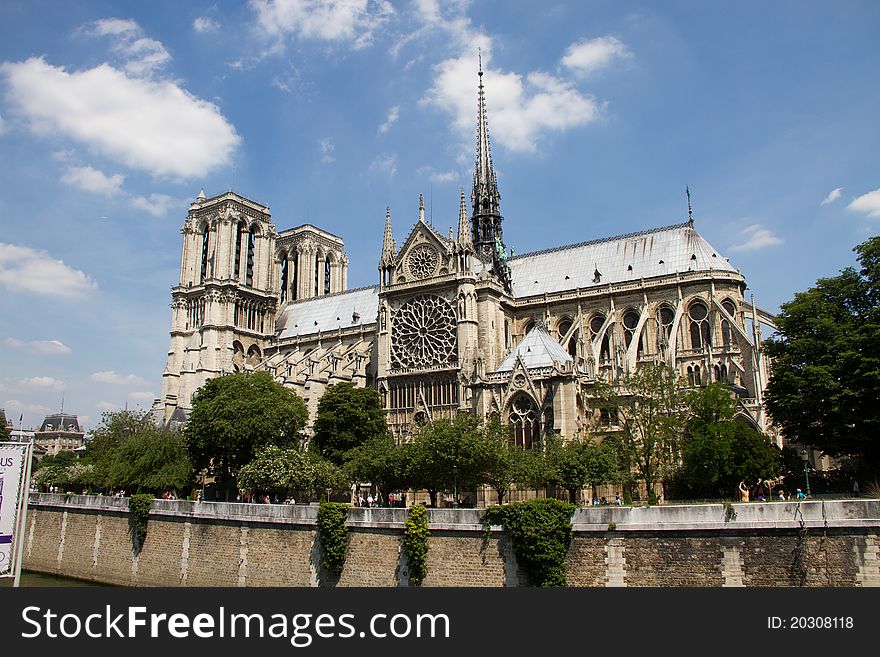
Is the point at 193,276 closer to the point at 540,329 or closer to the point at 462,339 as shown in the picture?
the point at 462,339

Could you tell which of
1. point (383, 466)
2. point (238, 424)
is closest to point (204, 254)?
point (238, 424)

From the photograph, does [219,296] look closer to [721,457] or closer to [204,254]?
[204,254]

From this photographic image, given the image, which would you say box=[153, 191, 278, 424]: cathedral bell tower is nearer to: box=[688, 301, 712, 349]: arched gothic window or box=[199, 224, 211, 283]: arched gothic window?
box=[199, 224, 211, 283]: arched gothic window

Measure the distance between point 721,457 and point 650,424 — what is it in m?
3.79

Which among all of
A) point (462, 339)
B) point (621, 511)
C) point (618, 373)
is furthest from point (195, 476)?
point (621, 511)

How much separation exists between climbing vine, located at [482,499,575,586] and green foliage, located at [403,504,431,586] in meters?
3.44

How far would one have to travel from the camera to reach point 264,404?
45.8 meters

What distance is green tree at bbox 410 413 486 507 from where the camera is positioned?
112 feet

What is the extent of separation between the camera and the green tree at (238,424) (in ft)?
146

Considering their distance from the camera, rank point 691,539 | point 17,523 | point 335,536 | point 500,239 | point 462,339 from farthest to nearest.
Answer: point 500,239
point 462,339
point 335,536
point 691,539
point 17,523

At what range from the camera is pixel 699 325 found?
5459cm

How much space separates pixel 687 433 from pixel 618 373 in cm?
850

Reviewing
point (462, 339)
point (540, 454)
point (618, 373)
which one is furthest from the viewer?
point (462, 339)

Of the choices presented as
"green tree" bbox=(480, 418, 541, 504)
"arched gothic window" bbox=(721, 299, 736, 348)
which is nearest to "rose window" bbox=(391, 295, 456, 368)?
"arched gothic window" bbox=(721, 299, 736, 348)
